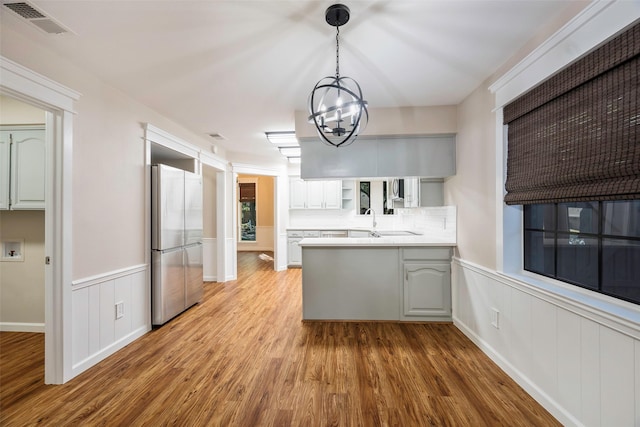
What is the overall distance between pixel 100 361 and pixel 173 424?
1242 millimetres

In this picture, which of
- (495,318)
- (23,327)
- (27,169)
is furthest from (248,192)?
(495,318)

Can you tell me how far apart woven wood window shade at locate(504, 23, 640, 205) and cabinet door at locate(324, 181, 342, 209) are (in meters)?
4.47

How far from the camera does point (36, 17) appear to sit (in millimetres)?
1652

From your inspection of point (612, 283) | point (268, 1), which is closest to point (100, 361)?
point (268, 1)

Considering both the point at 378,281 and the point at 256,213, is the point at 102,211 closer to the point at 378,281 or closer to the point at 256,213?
the point at 378,281

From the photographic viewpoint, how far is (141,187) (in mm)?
2963

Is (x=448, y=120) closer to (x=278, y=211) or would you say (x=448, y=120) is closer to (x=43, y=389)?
(x=278, y=211)

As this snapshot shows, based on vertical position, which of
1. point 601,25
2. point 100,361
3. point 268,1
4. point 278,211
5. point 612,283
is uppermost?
point 268,1

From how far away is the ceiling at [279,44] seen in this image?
160cm

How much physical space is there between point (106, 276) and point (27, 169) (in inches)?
57.2

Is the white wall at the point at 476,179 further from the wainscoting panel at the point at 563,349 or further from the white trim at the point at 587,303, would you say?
the white trim at the point at 587,303

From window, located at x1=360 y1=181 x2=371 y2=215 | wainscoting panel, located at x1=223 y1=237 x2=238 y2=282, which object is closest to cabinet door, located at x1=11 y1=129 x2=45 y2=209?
wainscoting panel, located at x1=223 y1=237 x2=238 y2=282

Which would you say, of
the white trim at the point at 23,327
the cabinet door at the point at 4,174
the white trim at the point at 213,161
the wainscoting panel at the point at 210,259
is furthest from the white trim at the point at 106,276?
the wainscoting panel at the point at 210,259

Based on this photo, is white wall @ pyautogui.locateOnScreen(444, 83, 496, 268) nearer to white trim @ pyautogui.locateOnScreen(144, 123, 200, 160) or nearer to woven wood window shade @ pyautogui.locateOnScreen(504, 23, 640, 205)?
woven wood window shade @ pyautogui.locateOnScreen(504, 23, 640, 205)
